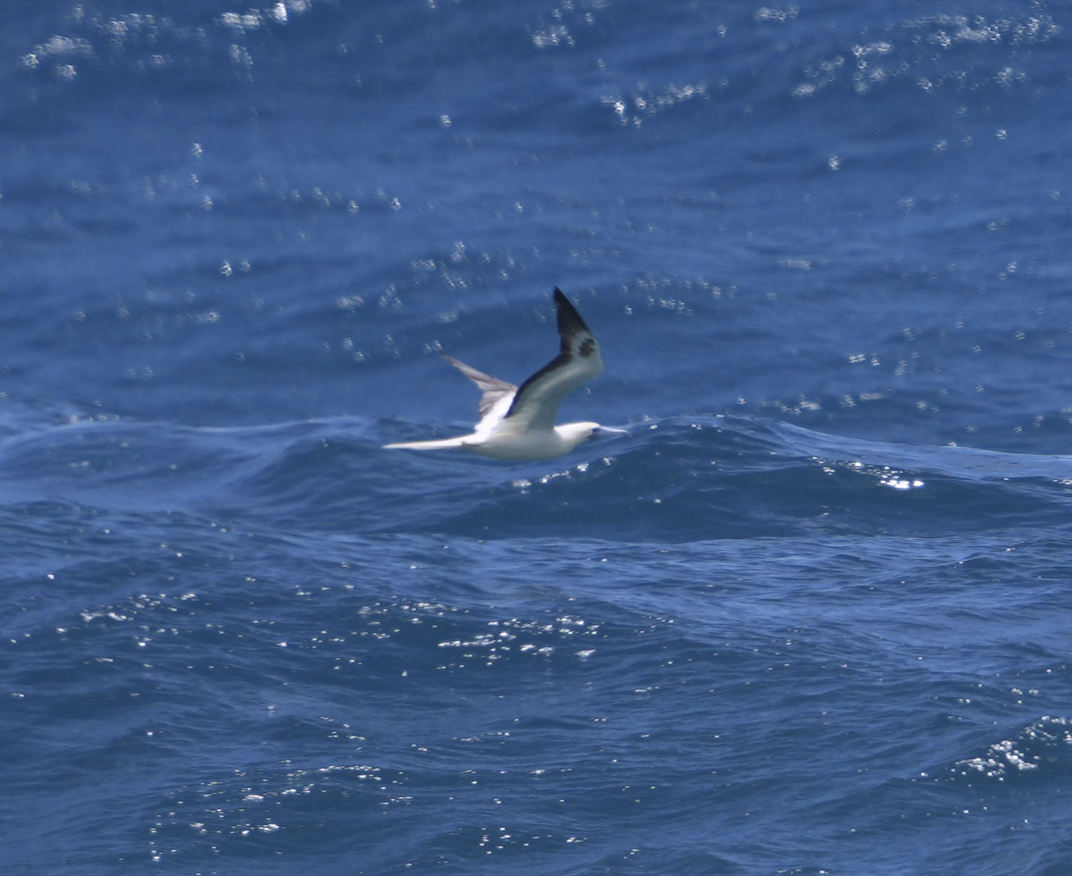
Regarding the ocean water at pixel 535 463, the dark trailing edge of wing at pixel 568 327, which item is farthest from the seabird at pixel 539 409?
the ocean water at pixel 535 463

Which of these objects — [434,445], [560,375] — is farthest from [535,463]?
[560,375]

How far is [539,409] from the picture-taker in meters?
12.8

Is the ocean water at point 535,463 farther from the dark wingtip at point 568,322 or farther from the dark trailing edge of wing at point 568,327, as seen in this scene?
the dark wingtip at point 568,322

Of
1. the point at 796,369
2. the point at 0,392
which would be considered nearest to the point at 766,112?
the point at 796,369

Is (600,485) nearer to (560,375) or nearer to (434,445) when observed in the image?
(434,445)

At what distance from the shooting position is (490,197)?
29.1m

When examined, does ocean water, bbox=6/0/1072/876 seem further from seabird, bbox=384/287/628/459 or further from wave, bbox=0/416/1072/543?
seabird, bbox=384/287/628/459

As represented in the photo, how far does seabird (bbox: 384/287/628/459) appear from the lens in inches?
445

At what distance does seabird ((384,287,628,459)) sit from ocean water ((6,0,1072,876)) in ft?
5.52

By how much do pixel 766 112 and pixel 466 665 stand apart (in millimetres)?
19233

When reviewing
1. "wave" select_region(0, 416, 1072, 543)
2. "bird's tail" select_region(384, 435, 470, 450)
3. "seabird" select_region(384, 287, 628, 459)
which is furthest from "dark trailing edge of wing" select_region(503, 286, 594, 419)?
"wave" select_region(0, 416, 1072, 543)

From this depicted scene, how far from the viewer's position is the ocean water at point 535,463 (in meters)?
11.2

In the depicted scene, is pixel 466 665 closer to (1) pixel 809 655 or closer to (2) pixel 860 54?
(1) pixel 809 655

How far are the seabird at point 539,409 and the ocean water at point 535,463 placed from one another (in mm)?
1684
